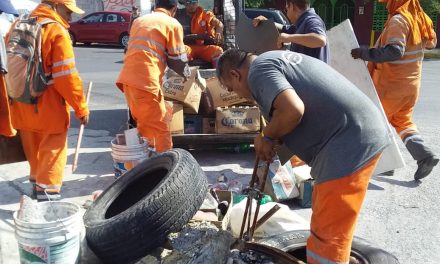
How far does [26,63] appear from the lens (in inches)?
168

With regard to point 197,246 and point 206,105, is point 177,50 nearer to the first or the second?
point 206,105

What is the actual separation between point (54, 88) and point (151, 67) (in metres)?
1.00

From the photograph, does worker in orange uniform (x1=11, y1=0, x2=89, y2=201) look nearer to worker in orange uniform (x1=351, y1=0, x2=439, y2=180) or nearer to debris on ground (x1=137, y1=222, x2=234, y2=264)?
debris on ground (x1=137, y1=222, x2=234, y2=264)

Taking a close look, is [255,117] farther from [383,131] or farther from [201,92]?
[383,131]

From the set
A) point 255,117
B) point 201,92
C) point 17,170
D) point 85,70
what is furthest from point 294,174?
point 85,70

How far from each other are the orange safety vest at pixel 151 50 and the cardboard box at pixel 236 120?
1.05 m

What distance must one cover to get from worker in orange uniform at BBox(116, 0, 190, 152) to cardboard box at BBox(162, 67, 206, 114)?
81cm

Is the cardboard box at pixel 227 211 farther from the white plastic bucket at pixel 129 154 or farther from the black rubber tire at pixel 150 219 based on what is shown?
the white plastic bucket at pixel 129 154

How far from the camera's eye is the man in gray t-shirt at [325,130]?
267cm

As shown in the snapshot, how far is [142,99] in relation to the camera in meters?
5.09

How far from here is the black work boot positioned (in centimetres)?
526

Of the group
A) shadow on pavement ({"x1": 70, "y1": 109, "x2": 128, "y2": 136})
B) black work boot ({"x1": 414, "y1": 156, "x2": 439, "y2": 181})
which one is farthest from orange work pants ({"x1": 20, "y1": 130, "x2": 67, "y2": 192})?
black work boot ({"x1": 414, "y1": 156, "x2": 439, "y2": 181})

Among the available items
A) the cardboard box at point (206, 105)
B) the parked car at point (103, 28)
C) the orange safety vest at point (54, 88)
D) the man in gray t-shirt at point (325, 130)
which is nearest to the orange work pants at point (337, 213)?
the man in gray t-shirt at point (325, 130)

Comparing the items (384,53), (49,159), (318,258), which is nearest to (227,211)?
(318,258)
